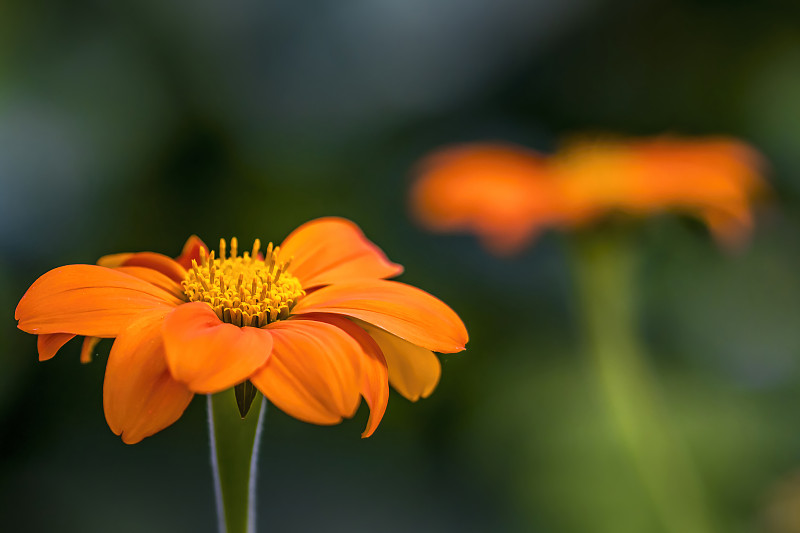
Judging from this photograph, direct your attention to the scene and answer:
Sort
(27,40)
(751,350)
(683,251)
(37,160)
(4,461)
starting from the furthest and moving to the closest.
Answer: (683,251) → (751,350) → (27,40) → (37,160) → (4,461)

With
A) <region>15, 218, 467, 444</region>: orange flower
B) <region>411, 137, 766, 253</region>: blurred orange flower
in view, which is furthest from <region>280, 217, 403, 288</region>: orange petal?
<region>411, 137, 766, 253</region>: blurred orange flower

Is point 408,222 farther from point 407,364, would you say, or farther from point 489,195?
point 407,364

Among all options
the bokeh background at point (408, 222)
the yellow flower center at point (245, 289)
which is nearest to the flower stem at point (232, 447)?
the yellow flower center at point (245, 289)

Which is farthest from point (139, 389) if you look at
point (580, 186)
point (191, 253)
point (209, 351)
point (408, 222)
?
point (408, 222)

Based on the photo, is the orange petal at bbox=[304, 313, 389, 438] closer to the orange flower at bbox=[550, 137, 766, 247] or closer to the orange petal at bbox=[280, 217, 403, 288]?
the orange petal at bbox=[280, 217, 403, 288]

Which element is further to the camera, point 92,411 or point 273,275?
point 92,411

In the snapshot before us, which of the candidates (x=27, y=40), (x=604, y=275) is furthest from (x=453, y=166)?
(x=27, y=40)

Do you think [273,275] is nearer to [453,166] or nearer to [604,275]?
[604,275]

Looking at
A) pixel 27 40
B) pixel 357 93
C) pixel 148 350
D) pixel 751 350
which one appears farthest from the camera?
pixel 357 93
